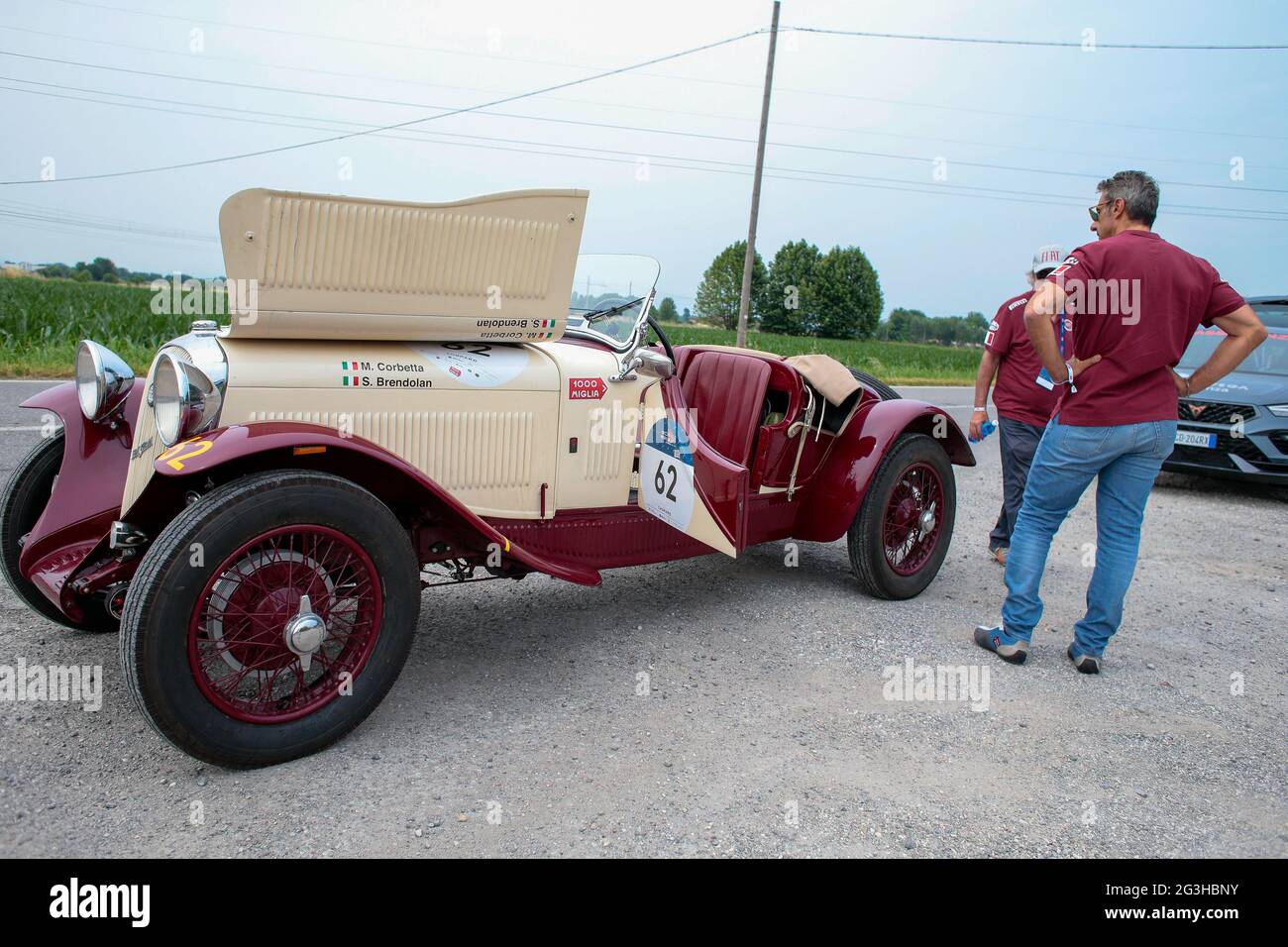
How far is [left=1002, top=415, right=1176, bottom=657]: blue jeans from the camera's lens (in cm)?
369

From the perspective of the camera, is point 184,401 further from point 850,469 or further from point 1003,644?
point 1003,644

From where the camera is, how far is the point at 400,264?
3.06 m

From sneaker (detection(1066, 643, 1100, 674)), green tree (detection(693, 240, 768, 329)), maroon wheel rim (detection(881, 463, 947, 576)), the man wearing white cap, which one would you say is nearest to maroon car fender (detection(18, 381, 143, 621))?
maroon wheel rim (detection(881, 463, 947, 576))

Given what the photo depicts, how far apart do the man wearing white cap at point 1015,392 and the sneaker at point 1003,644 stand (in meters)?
1.41

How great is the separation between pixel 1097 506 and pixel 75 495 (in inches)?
170

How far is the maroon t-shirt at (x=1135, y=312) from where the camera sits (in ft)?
11.6

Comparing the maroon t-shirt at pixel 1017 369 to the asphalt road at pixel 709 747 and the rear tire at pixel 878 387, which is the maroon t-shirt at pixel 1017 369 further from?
the asphalt road at pixel 709 747

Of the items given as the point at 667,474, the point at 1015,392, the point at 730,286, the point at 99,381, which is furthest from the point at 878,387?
the point at 730,286

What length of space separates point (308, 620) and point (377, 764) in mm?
534

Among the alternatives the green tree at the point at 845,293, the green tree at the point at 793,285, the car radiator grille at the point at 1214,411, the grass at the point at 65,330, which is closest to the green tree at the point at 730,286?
the green tree at the point at 793,285

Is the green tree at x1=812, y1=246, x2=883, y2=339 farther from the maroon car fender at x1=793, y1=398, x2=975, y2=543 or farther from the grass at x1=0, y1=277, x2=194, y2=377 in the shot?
the maroon car fender at x1=793, y1=398, x2=975, y2=543
